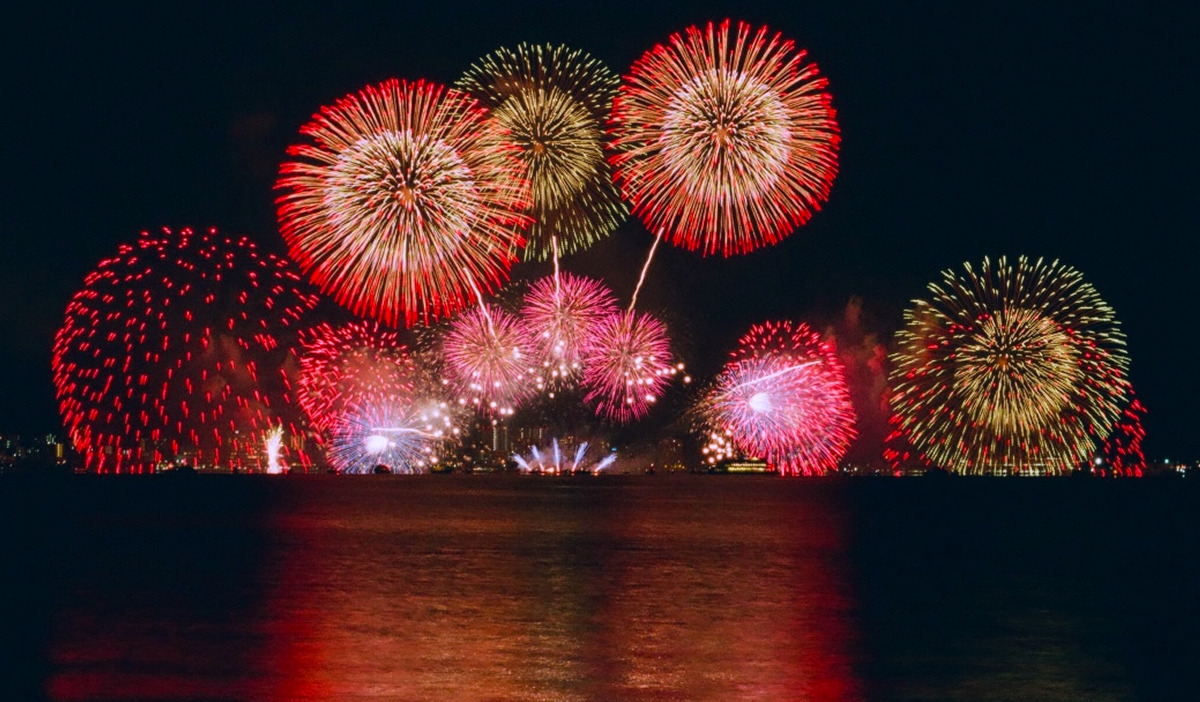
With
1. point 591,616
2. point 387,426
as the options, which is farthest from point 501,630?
point 387,426

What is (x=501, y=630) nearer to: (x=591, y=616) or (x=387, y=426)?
(x=591, y=616)

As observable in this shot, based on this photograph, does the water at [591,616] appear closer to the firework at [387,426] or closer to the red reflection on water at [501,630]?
the red reflection on water at [501,630]

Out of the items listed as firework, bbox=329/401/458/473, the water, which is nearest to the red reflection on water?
the water

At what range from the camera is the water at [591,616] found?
677 inches

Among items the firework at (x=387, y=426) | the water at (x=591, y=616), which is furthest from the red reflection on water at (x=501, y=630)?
the firework at (x=387, y=426)

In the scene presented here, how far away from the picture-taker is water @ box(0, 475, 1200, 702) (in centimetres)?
1719

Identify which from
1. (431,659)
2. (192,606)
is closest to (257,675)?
(431,659)

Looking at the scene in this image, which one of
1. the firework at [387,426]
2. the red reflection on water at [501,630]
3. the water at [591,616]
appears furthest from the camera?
the firework at [387,426]

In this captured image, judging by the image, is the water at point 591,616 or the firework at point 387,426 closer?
the water at point 591,616

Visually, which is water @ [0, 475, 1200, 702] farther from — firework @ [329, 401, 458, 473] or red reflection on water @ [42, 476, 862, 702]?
firework @ [329, 401, 458, 473]

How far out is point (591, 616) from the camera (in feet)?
79.3

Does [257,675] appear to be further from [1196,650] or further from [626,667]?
[1196,650]

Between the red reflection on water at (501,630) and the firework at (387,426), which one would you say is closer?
the red reflection on water at (501,630)

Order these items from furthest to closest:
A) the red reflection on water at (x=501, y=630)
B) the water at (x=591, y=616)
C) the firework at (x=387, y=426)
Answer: the firework at (x=387, y=426), the water at (x=591, y=616), the red reflection on water at (x=501, y=630)
